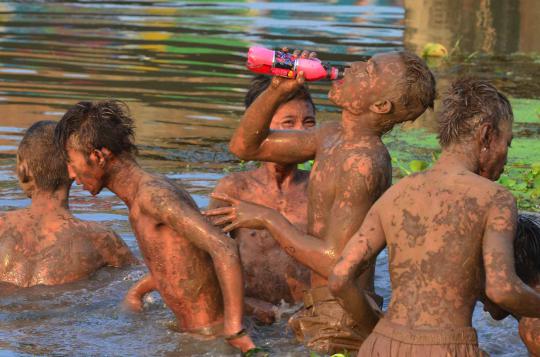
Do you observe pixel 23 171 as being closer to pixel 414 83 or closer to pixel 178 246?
pixel 178 246

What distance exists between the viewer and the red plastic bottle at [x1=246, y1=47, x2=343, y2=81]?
205 inches

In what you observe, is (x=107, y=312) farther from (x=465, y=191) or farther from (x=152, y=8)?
(x=152, y=8)

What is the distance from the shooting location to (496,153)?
4773 mm

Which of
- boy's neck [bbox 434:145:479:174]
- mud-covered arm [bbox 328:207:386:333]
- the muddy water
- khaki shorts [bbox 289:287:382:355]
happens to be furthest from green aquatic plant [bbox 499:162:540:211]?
mud-covered arm [bbox 328:207:386:333]

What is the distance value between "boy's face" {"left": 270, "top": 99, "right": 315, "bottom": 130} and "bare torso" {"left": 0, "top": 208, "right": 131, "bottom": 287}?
1.33 meters

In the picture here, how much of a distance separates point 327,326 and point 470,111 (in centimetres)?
128

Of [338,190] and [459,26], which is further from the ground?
[338,190]

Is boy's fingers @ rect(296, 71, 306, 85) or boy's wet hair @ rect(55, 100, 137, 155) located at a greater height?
boy's fingers @ rect(296, 71, 306, 85)

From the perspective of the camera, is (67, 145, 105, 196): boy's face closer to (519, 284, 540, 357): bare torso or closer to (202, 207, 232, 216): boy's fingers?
(202, 207, 232, 216): boy's fingers

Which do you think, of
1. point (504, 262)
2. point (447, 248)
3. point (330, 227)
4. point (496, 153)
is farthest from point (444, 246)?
point (330, 227)

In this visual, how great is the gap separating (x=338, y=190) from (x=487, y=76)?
987cm

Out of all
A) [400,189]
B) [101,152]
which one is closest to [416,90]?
[400,189]

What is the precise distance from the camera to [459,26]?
19.8 metres

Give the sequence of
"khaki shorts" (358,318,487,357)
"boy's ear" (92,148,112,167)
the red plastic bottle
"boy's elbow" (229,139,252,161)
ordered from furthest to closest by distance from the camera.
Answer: "boy's ear" (92,148,112,167) < "boy's elbow" (229,139,252,161) < the red plastic bottle < "khaki shorts" (358,318,487,357)
